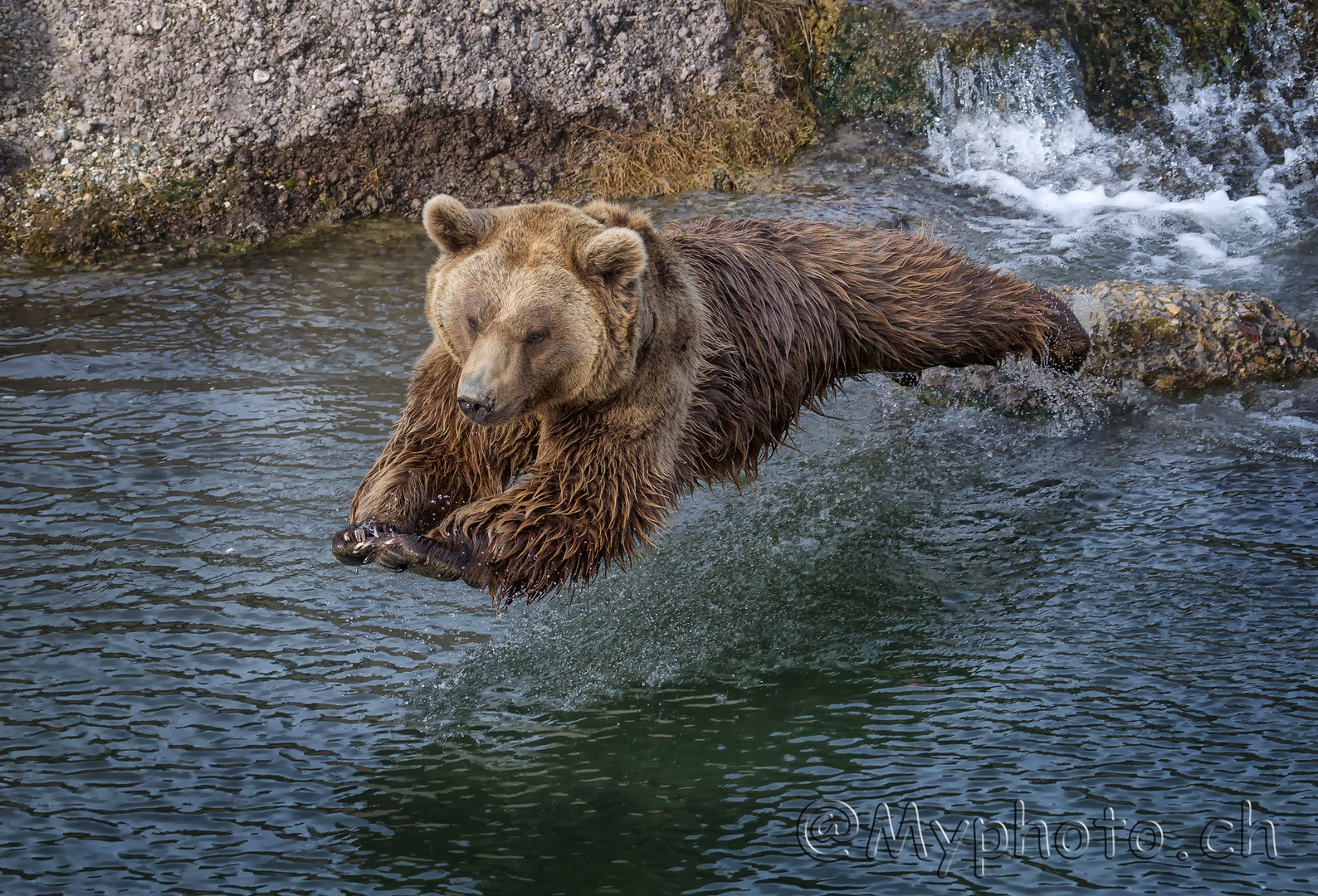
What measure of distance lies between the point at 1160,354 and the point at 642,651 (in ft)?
13.1

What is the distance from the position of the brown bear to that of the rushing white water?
4.21m

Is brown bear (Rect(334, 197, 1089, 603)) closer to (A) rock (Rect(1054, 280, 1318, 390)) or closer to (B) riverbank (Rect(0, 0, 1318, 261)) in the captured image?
(A) rock (Rect(1054, 280, 1318, 390))

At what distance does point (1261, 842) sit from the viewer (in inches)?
177

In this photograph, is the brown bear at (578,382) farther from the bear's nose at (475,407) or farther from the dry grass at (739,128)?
the dry grass at (739,128)

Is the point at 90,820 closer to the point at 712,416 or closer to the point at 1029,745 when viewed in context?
the point at 712,416

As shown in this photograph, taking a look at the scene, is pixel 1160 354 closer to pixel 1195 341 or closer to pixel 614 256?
pixel 1195 341

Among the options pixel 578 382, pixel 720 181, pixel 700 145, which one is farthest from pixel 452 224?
pixel 700 145

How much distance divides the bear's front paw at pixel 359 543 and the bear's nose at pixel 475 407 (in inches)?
23.4

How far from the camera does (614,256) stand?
470cm

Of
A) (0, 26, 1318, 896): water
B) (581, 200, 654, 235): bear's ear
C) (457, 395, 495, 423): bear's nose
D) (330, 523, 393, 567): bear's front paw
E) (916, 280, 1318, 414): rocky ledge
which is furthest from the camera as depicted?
(916, 280, 1318, 414): rocky ledge

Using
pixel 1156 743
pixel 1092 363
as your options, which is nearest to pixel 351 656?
pixel 1156 743

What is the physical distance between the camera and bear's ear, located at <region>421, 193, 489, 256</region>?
4.78m

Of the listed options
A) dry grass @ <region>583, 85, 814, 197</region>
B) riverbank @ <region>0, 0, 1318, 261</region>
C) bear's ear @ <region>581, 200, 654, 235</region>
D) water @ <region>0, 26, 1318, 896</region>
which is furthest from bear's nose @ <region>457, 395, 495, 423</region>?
dry grass @ <region>583, 85, 814, 197</region>

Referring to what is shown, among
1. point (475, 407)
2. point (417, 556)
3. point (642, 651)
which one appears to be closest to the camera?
point (475, 407)
